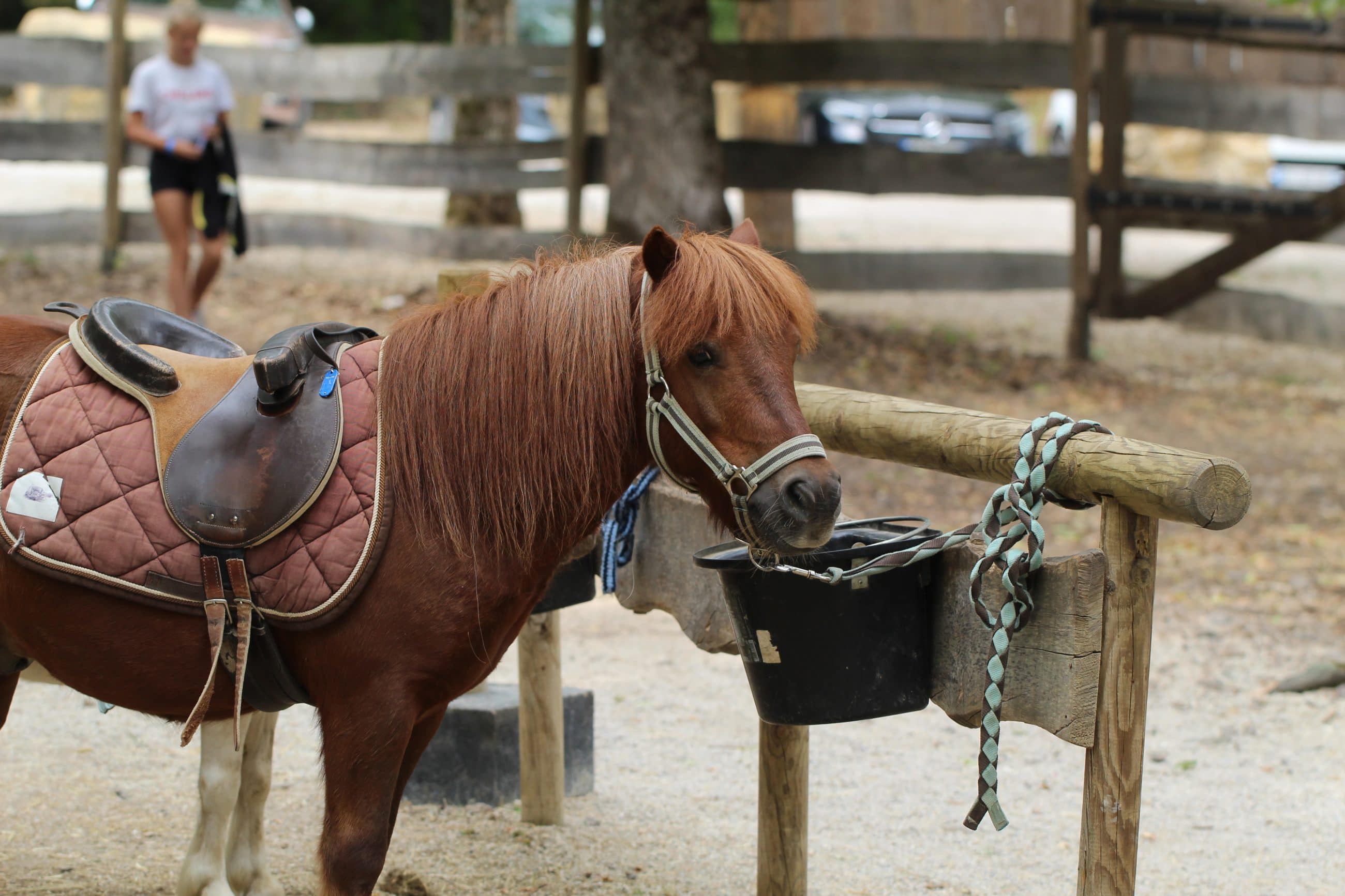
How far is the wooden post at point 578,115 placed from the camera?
9.02 meters

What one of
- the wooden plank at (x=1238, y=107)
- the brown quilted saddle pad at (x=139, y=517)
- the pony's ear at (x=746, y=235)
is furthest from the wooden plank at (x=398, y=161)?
the brown quilted saddle pad at (x=139, y=517)

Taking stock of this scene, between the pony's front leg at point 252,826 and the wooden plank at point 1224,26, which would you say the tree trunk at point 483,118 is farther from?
the pony's front leg at point 252,826

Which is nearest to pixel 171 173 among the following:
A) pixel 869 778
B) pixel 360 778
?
pixel 869 778

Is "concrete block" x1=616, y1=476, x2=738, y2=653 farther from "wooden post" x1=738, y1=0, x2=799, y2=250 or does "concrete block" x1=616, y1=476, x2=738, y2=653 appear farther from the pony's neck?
"wooden post" x1=738, y1=0, x2=799, y2=250

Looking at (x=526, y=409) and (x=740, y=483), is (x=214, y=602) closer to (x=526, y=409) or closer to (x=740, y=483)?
(x=526, y=409)

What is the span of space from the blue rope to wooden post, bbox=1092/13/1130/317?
23.0ft

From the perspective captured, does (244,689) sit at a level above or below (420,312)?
below

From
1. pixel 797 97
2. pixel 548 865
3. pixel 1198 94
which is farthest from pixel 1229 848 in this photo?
pixel 797 97

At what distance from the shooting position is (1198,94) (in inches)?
376

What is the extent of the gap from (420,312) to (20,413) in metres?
0.74

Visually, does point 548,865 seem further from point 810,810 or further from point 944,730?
point 944,730

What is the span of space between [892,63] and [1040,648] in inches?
308

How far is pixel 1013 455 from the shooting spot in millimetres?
2289

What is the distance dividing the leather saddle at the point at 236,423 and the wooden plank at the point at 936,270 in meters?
7.51
